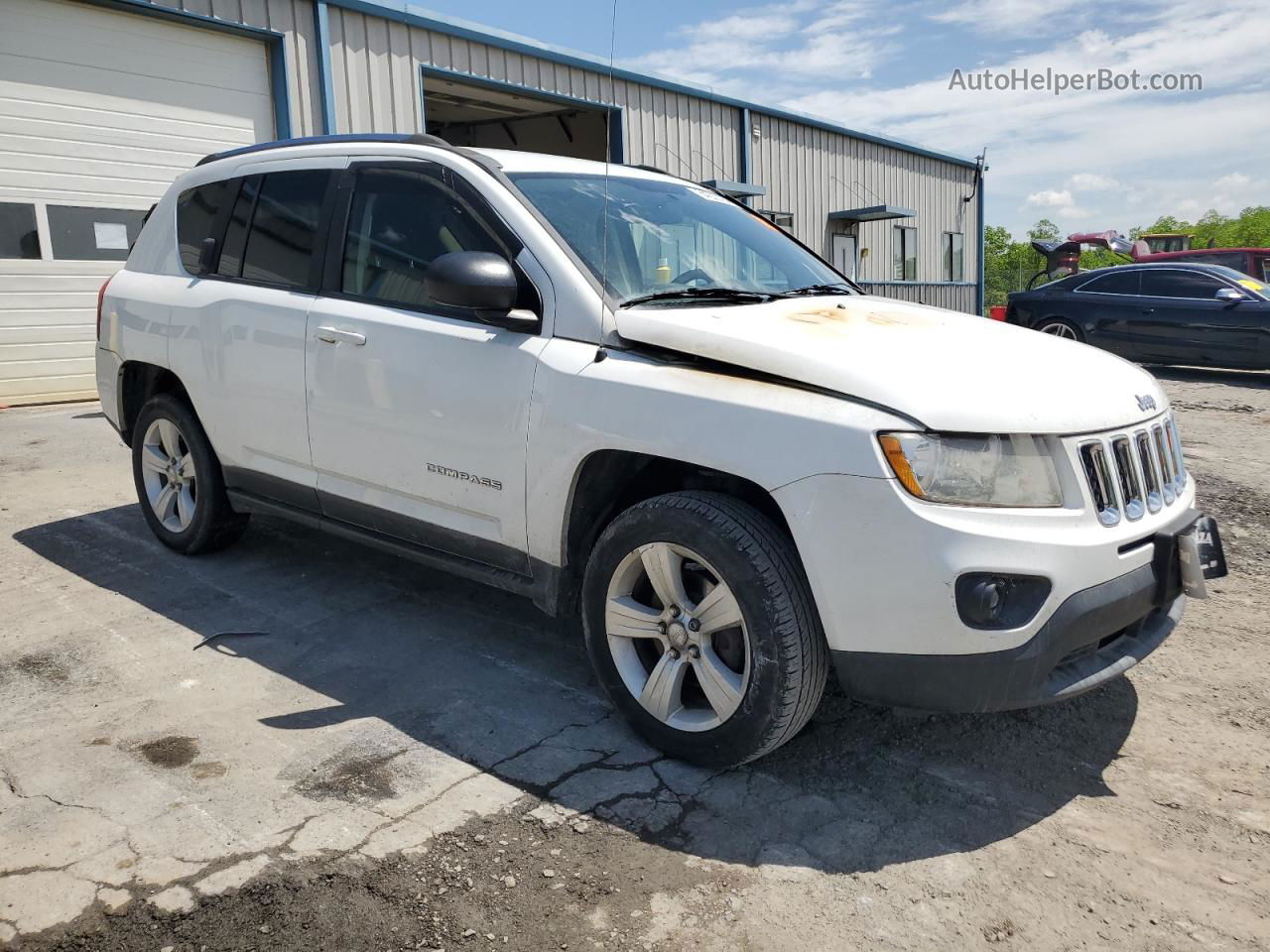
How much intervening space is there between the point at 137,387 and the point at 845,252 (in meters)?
18.3

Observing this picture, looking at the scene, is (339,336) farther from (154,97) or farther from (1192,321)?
(1192,321)

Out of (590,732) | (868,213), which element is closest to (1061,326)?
(868,213)

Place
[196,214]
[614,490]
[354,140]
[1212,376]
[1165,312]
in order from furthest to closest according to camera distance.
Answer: [1212,376] < [1165,312] < [196,214] < [354,140] < [614,490]

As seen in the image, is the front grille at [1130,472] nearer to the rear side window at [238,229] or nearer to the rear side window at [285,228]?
the rear side window at [285,228]

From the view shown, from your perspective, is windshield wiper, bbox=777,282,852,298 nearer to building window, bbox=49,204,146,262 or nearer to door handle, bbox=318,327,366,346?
door handle, bbox=318,327,366,346

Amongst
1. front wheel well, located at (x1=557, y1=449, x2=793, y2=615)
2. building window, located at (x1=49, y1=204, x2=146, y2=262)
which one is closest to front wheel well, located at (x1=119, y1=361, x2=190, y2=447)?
front wheel well, located at (x1=557, y1=449, x2=793, y2=615)

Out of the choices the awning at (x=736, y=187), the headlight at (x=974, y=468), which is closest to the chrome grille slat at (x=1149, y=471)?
the headlight at (x=974, y=468)

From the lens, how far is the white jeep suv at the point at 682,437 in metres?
2.64

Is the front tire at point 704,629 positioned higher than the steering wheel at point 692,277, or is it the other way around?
the steering wheel at point 692,277

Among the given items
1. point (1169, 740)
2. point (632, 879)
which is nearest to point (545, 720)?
point (632, 879)

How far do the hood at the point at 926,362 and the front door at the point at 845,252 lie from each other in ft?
60.2

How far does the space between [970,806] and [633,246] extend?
6.91ft

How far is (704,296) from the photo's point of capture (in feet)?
11.4

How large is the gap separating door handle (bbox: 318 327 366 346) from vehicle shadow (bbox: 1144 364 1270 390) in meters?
11.0
